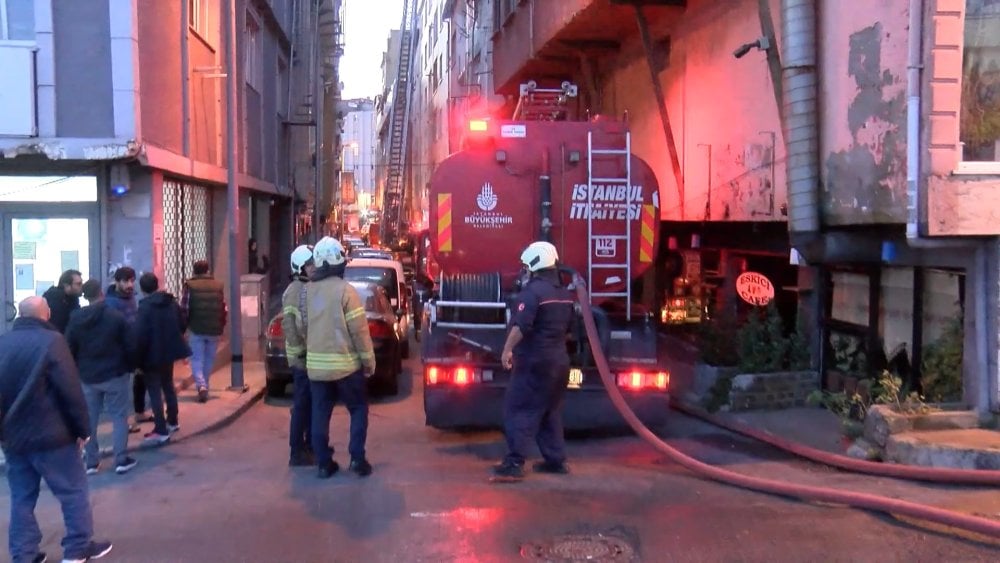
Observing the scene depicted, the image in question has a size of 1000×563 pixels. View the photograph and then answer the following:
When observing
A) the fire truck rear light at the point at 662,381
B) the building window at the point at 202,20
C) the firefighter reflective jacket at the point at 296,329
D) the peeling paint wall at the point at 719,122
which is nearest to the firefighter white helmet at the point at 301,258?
the firefighter reflective jacket at the point at 296,329

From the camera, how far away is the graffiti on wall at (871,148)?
855 centimetres

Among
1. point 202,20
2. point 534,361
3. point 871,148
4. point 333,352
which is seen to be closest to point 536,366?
point 534,361

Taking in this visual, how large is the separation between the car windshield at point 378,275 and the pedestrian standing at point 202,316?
13.5ft

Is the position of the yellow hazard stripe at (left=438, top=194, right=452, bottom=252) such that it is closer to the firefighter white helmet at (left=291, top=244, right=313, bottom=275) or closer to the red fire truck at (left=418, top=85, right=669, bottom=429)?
the red fire truck at (left=418, top=85, right=669, bottom=429)

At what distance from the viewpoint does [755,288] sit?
13.1 meters

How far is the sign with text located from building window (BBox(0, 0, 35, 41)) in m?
9.44

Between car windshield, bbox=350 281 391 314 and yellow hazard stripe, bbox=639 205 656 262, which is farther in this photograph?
car windshield, bbox=350 281 391 314

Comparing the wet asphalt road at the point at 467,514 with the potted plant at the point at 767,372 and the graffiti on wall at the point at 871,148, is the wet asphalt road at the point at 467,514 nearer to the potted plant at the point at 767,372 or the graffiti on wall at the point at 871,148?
the potted plant at the point at 767,372

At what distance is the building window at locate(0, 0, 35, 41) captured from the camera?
37.0ft

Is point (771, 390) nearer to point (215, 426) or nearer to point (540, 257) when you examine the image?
point (540, 257)

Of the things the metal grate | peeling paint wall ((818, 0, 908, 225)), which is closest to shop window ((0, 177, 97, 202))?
the metal grate

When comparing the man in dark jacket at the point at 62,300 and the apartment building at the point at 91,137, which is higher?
the apartment building at the point at 91,137

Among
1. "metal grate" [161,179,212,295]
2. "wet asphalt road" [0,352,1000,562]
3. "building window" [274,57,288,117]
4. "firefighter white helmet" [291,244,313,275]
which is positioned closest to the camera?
"wet asphalt road" [0,352,1000,562]

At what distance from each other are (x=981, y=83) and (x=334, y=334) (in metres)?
5.86
